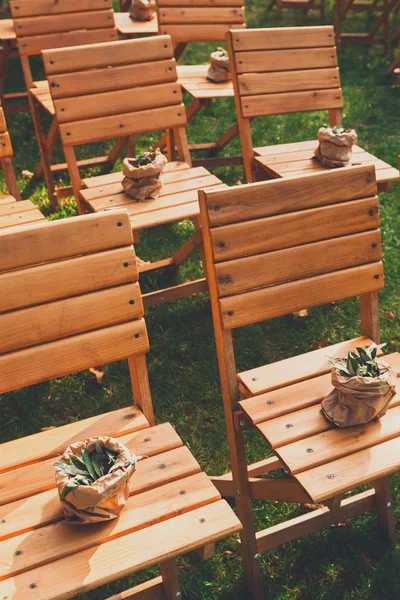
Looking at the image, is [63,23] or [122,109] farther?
[63,23]

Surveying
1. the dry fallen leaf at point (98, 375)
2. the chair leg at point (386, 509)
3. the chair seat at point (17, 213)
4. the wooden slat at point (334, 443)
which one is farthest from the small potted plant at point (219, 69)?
the wooden slat at point (334, 443)

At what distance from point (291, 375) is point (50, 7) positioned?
12.7 feet

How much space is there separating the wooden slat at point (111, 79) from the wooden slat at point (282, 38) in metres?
0.44

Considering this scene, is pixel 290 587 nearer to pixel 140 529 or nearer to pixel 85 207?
pixel 140 529

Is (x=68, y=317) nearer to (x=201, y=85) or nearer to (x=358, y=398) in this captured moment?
(x=358, y=398)

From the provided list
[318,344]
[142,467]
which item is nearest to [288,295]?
[142,467]

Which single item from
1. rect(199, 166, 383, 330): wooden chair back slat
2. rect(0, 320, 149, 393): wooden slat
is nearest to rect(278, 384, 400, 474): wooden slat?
rect(199, 166, 383, 330): wooden chair back slat

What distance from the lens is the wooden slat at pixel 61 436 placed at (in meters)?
A: 2.31

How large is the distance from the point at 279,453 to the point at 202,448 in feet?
3.71

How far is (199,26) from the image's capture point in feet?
18.6

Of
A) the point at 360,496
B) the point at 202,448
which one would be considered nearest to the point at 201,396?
the point at 202,448

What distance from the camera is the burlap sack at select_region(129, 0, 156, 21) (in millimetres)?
6691

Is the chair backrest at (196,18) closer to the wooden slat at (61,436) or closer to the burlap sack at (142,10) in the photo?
the burlap sack at (142,10)

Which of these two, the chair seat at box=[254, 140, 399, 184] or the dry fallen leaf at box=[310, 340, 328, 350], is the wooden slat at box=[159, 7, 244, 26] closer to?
the chair seat at box=[254, 140, 399, 184]
